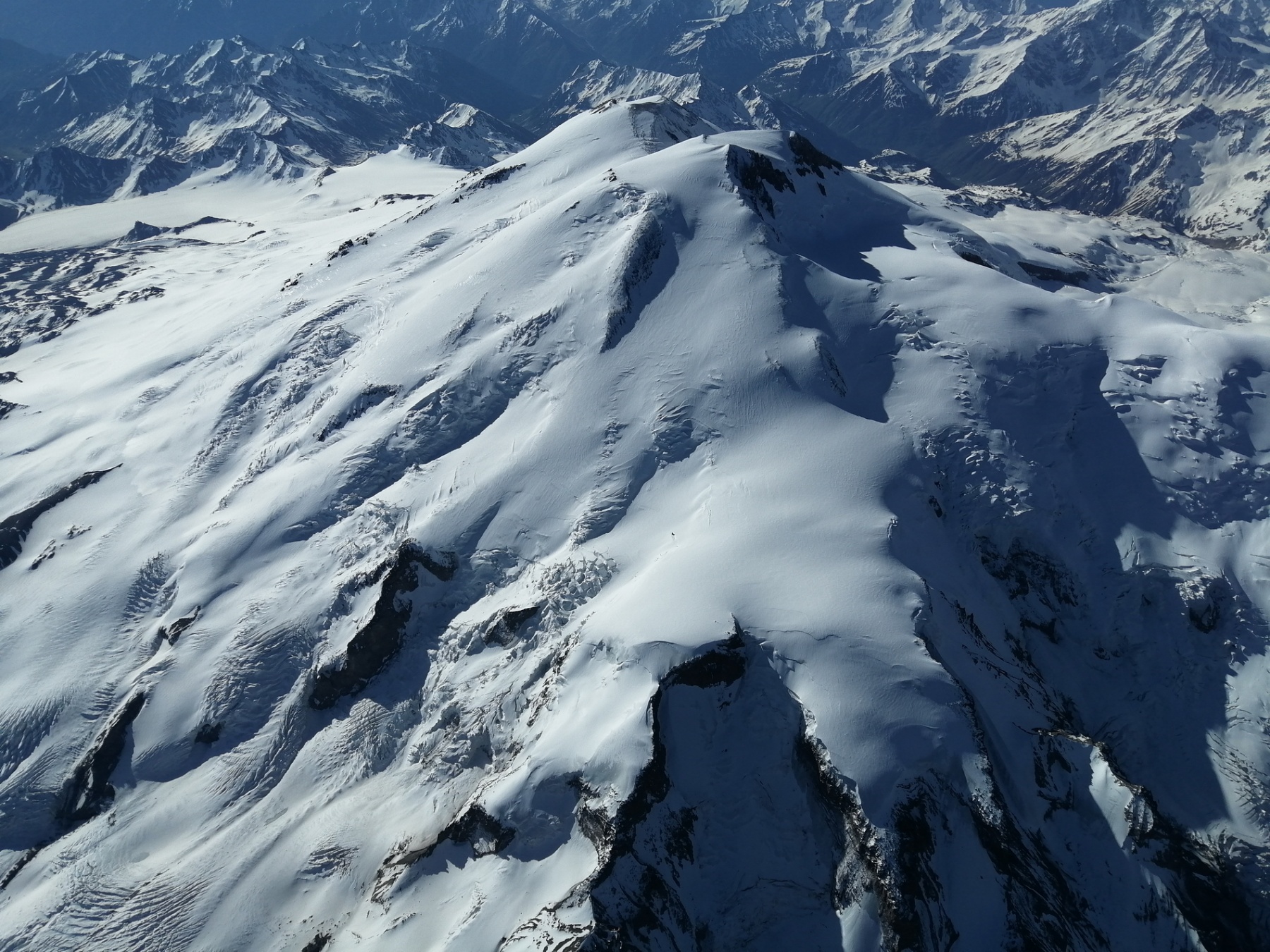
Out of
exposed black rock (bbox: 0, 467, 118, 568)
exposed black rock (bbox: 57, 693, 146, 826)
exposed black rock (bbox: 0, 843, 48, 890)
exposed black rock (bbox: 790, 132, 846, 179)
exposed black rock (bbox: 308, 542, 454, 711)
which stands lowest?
exposed black rock (bbox: 0, 843, 48, 890)

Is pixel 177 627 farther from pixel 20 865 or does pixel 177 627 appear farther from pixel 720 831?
pixel 720 831

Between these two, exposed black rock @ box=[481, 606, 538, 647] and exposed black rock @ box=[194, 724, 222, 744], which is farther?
exposed black rock @ box=[194, 724, 222, 744]

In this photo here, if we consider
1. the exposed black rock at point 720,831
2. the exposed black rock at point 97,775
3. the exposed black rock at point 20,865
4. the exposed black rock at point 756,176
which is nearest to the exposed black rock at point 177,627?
the exposed black rock at point 97,775

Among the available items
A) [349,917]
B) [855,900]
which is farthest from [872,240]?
[349,917]

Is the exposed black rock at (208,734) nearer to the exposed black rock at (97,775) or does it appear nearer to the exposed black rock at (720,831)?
the exposed black rock at (97,775)

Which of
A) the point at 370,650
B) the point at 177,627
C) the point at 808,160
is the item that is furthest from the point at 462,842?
the point at 808,160

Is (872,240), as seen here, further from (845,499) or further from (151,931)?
(151,931)

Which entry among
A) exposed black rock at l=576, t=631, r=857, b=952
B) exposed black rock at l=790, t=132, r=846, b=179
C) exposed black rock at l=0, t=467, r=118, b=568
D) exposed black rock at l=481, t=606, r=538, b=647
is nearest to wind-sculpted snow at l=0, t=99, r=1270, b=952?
exposed black rock at l=576, t=631, r=857, b=952

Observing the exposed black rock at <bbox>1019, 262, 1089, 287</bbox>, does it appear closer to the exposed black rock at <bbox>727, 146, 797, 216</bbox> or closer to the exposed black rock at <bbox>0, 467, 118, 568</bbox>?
the exposed black rock at <bbox>727, 146, 797, 216</bbox>
